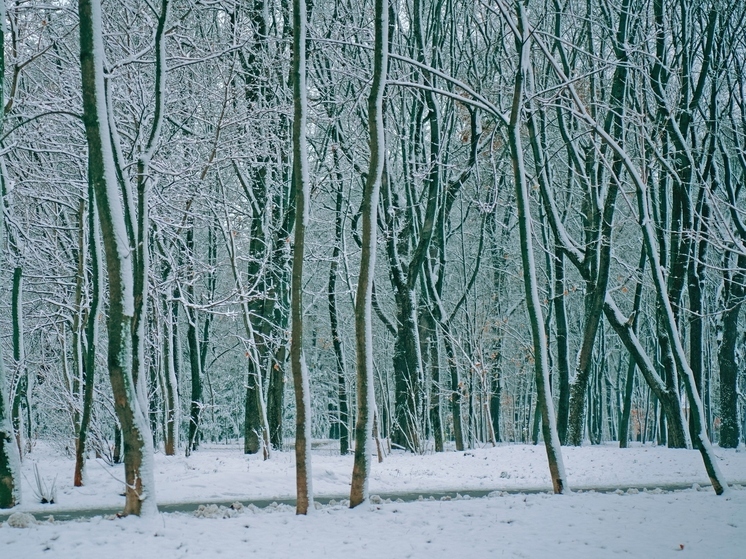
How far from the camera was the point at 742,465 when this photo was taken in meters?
15.4

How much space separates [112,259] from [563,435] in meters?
15.0

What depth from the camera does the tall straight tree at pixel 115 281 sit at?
22.6ft

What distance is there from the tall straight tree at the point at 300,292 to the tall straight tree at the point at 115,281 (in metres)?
1.71

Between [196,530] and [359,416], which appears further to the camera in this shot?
[359,416]

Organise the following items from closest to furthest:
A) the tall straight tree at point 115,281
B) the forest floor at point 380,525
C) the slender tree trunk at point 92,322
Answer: the forest floor at point 380,525, the tall straight tree at point 115,281, the slender tree trunk at point 92,322

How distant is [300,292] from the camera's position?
312 inches

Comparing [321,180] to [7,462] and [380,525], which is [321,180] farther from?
[380,525]

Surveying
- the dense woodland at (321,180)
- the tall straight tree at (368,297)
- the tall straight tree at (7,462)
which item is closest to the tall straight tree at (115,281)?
the dense woodland at (321,180)

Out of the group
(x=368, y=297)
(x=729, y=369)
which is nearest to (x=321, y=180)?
(x=368, y=297)

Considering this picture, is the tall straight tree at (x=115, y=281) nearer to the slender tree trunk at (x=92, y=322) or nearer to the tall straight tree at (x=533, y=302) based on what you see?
the slender tree trunk at (x=92, y=322)

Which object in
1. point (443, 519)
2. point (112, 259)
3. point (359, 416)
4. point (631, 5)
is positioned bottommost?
point (443, 519)

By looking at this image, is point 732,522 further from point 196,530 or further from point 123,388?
point 123,388

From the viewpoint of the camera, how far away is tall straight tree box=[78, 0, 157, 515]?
22.6ft

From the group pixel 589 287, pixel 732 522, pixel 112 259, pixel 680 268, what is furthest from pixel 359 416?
pixel 680 268
